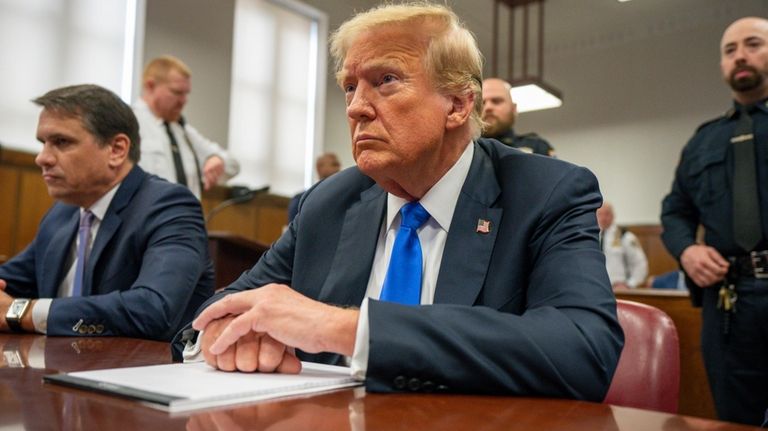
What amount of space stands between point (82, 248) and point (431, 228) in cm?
121

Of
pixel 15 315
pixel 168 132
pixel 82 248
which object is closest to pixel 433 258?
pixel 15 315

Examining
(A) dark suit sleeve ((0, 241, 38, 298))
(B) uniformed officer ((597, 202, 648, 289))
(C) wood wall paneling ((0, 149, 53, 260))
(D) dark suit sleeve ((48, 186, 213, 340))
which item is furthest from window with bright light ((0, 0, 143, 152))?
(B) uniformed officer ((597, 202, 648, 289))

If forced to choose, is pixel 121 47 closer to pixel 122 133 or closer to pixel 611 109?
pixel 122 133

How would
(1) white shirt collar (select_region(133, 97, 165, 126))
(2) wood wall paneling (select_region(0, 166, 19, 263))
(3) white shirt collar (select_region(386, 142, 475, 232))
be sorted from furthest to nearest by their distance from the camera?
1. (2) wood wall paneling (select_region(0, 166, 19, 263))
2. (1) white shirt collar (select_region(133, 97, 165, 126))
3. (3) white shirt collar (select_region(386, 142, 475, 232))

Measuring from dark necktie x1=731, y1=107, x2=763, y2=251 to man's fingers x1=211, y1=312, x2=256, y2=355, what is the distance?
2.09 meters

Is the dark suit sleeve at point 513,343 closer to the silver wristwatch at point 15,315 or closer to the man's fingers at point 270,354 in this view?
the man's fingers at point 270,354

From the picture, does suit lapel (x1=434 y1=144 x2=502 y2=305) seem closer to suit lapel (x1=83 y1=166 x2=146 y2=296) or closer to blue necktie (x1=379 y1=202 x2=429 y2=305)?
blue necktie (x1=379 y1=202 x2=429 y2=305)

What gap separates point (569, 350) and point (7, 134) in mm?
5795

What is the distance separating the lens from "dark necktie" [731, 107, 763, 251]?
2434 millimetres

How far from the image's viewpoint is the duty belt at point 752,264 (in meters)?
2.39

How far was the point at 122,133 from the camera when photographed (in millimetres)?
2168

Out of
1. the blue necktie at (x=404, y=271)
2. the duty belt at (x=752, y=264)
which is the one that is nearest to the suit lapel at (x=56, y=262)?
the blue necktie at (x=404, y=271)

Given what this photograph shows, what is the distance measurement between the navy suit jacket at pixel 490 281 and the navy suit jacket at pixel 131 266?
0.40 meters

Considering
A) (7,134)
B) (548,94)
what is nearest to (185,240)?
(7,134)
